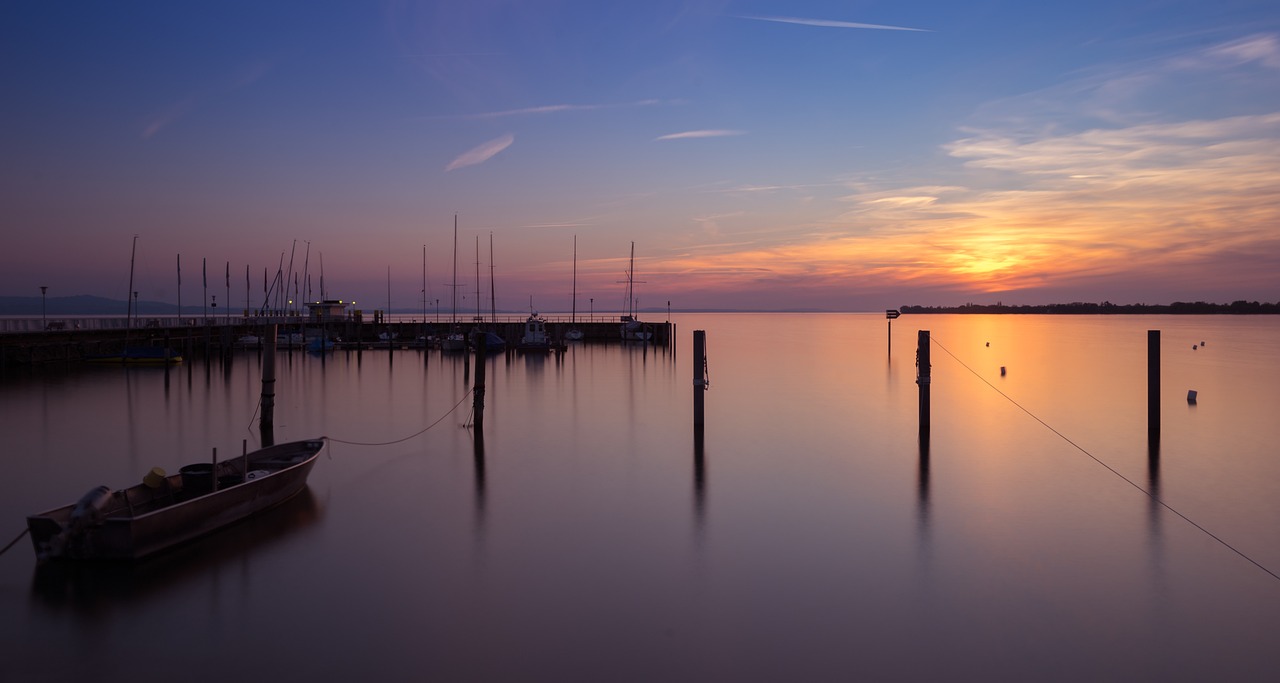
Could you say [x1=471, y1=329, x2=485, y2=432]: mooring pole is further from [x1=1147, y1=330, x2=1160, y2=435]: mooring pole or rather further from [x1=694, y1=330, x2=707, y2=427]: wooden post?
[x1=1147, y1=330, x2=1160, y2=435]: mooring pole

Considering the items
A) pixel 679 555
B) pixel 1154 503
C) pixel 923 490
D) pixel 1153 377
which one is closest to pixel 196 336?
pixel 923 490

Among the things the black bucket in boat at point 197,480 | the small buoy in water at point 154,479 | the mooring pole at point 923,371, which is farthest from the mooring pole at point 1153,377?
the small buoy in water at point 154,479

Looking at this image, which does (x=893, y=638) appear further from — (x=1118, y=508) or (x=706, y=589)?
(x=1118, y=508)

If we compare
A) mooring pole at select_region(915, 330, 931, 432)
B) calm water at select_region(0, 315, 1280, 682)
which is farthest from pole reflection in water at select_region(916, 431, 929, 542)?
mooring pole at select_region(915, 330, 931, 432)

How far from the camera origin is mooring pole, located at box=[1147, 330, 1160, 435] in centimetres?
1808

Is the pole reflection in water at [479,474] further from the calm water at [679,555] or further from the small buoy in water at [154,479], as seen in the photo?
the small buoy in water at [154,479]

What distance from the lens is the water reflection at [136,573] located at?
8.80m

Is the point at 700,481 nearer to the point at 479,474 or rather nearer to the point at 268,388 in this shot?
the point at 479,474

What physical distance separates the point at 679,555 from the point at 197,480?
6.89 m

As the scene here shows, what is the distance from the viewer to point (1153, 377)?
18.6 m

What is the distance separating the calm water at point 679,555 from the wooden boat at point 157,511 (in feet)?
1.00

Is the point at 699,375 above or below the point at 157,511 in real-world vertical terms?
above

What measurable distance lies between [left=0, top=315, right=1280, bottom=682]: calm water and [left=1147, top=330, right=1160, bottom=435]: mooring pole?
640 mm

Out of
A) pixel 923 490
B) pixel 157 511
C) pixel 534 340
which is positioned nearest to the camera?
pixel 157 511
